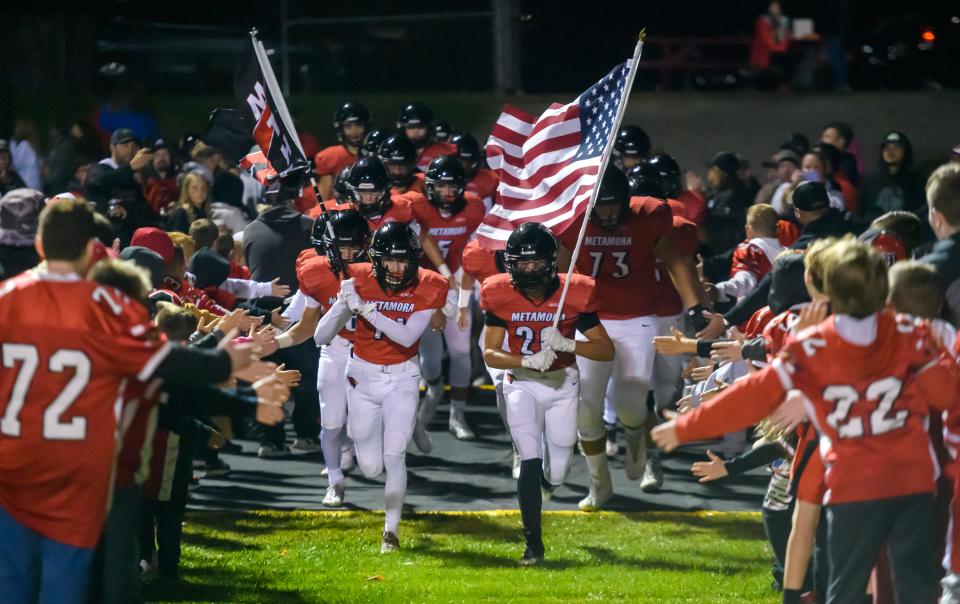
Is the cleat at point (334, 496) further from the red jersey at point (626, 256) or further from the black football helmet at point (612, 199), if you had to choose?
the black football helmet at point (612, 199)

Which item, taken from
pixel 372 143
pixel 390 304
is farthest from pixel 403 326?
pixel 372 143

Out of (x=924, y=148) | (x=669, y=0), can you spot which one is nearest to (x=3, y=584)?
(x=924, y=148)

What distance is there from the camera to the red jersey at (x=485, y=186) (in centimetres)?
1293

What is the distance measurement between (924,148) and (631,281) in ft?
24.2

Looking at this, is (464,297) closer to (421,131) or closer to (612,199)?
(612,199)

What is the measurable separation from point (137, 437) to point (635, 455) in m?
4.74

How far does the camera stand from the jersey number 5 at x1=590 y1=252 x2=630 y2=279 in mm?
10023

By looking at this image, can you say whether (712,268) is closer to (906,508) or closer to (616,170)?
(616,170)

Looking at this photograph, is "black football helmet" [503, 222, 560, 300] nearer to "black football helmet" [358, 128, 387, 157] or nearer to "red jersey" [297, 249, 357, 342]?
"red jersey" [297, 249, 357, 342]

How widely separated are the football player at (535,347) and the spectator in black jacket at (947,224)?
98.6 inches

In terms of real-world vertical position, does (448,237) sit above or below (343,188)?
below

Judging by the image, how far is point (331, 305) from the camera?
31.6 feet

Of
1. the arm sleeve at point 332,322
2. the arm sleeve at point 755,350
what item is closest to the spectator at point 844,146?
the arm sleeve at point 332,322

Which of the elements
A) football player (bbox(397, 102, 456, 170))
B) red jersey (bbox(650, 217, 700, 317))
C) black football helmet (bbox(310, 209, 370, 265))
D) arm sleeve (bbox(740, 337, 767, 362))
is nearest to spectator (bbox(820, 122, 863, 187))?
football player (bbox(397, 102, 456, 170))
